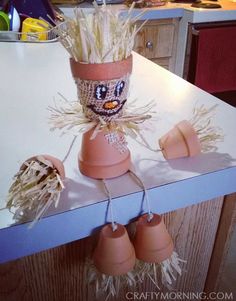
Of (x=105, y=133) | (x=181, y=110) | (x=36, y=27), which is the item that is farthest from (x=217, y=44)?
(x=105, y=133)

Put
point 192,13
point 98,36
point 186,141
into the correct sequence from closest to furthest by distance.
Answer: point 98,36, point 186,141, point 192,13

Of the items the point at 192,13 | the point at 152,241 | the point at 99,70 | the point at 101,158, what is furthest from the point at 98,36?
the point at 192,13

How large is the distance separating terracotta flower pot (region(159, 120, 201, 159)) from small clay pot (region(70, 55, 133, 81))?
15cm

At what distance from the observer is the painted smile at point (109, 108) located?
0.42 meters

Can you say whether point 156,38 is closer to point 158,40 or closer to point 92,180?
point 158,40

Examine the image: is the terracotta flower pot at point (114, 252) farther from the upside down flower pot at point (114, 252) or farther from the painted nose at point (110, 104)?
the painted nose at point (110, 104)

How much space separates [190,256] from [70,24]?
0.51 m

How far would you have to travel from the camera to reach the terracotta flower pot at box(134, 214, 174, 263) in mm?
449

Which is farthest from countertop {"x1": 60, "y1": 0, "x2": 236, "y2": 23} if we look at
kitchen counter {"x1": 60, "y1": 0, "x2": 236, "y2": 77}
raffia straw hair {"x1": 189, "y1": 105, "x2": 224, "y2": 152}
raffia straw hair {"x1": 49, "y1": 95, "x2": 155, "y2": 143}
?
raffia straw hair {"x1": 49, "y1": 95, "x2": 155, "y2": 143}

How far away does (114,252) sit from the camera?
0.44 m

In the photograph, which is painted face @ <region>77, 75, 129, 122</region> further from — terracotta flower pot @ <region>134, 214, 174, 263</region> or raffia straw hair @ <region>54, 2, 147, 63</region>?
terracotta flower pot @ <region>134, 214, 174, 263</region>

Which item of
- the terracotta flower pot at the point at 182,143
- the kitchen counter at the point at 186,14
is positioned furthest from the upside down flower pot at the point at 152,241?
the kitchen counter at the point at 186,14

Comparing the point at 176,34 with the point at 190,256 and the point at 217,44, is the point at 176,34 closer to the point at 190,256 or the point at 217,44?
the point at 217,44

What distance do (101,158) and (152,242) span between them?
0.44ft
